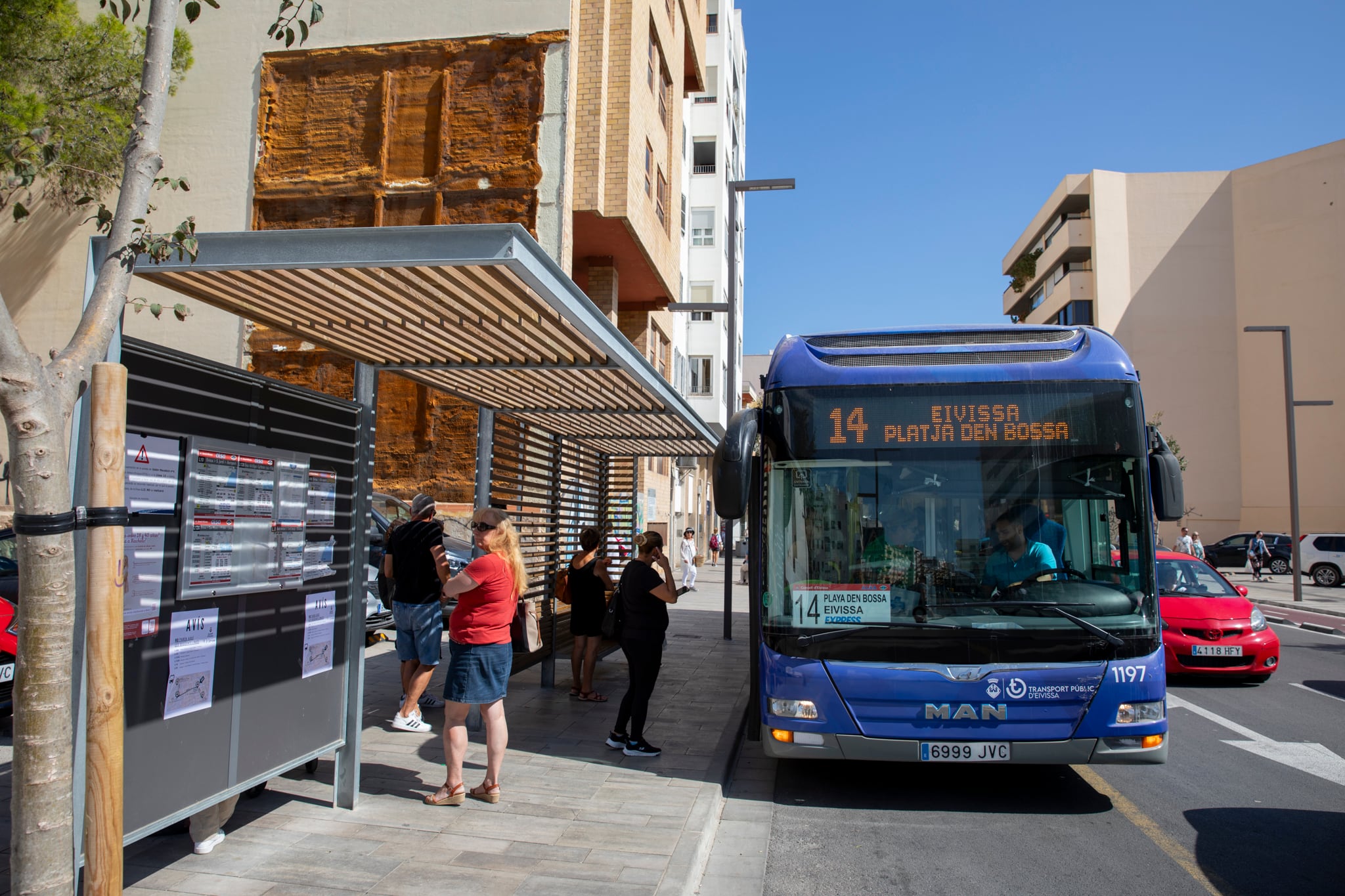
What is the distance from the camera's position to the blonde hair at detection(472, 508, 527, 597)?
561 cm

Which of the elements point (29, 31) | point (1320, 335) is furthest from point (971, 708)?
point (1320, 335)

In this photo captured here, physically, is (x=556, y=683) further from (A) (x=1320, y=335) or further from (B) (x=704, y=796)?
(A) (x=1320, y=335)

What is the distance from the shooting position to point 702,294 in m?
37.5

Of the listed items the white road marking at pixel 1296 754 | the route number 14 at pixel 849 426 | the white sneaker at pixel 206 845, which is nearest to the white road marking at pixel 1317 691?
the white road marking at pixel 1296 754

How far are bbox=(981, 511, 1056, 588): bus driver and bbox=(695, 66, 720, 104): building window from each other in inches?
1384

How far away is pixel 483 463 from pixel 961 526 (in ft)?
13.1

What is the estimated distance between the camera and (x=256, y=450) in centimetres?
475

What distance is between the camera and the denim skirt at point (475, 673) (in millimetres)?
5398

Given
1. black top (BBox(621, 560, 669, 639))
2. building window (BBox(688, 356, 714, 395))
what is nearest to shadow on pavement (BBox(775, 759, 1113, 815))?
black top (BBox(621, 560, 669, 639))

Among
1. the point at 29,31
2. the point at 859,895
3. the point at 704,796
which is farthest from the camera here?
the point at 29,31

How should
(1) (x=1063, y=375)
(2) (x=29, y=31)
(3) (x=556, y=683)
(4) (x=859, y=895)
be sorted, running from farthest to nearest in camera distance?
(2) (x=29, y=31) → (3) (x=556, y=683) → (1) (x=1063, y=375) → (4) (x=859, y=895)

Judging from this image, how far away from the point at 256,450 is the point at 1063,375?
16.7 ft

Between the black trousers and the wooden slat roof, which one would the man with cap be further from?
the black trousers

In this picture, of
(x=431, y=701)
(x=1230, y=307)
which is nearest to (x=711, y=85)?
(x=1230, y=307)
